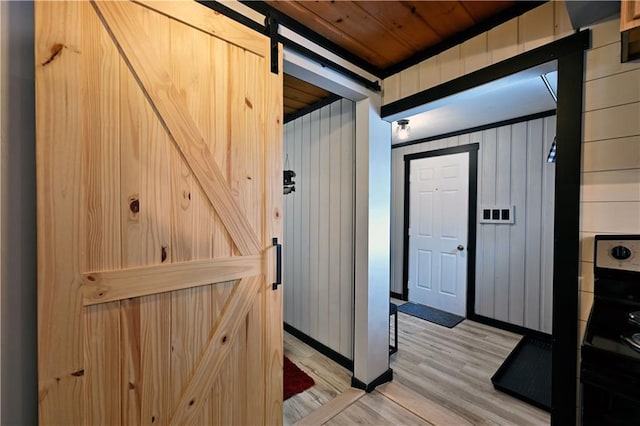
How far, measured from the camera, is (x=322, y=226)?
2.68 meters

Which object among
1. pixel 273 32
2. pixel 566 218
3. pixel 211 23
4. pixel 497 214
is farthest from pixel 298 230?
pixel 497 214

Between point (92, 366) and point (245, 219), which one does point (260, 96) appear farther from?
point (92, 366)

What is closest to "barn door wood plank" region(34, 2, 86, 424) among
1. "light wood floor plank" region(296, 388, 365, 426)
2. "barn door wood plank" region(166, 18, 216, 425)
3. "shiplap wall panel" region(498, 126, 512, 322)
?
"barn door wood plank" region(166, 18, 216, 425)

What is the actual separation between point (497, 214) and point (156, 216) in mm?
3478

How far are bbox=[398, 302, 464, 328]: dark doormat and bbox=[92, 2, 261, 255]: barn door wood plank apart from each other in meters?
2.97

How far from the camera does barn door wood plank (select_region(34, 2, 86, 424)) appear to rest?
827 millimetres

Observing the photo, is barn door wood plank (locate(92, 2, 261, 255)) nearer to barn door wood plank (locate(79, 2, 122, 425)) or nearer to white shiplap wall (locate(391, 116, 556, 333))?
barn door wood plank (locate(79, 2, 122, 425))

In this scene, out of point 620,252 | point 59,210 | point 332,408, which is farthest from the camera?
point 332,408

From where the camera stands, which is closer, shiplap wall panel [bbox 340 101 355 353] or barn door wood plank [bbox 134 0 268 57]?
barn door wood plank [bbox 134 0 268 57]

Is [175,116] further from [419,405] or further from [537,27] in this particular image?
[419,405]

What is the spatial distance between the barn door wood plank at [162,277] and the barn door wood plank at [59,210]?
56 millimetres

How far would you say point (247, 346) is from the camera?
127cm

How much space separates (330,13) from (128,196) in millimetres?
1397

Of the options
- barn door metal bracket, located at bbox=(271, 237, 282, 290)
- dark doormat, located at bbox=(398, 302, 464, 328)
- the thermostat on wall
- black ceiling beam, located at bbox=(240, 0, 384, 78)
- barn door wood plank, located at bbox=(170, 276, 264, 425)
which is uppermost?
black ceiling beam, located at bbox=(240, 0, 384, 78)
